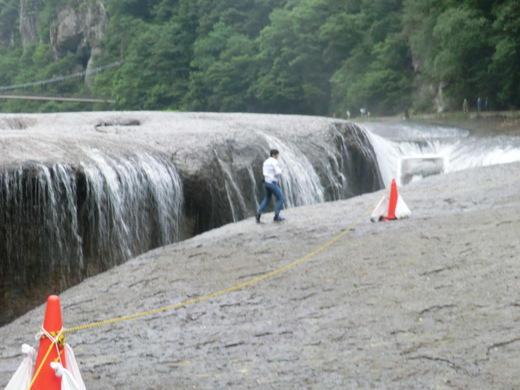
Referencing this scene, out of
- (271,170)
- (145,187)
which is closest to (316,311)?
(271,170)

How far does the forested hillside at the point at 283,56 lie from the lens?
41.9 metres

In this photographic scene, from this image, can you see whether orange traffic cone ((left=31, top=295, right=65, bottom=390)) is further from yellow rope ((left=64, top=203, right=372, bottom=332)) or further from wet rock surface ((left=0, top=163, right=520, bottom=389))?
yellow rope ((left=64, top=203, right=372, bottom=332))

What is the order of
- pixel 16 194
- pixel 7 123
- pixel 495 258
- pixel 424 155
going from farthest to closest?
1. pixel 424 155
2. pixel 7 123
3. pixel 16 194
4. pixel 495 258

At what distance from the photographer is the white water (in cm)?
2530

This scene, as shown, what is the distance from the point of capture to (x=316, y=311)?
8.41 metres

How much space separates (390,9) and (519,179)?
4350 centimetres

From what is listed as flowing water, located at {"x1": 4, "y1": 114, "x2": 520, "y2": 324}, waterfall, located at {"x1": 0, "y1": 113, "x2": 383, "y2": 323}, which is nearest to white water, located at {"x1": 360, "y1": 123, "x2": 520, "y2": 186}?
flowing water, located at {"x1": 4, "y1": 114, "x2": 520, "y2": 324}

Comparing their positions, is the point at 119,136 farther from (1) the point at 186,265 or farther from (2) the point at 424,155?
(2) the point at 424,155

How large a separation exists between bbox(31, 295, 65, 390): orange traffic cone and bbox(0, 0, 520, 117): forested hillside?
35881mm

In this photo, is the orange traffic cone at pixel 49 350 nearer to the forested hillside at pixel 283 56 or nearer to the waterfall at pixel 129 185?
the waterfall at pixel 129 185

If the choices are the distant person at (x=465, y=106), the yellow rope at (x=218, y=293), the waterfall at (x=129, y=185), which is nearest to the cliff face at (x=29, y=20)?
the distant person at (x=465, y=106)

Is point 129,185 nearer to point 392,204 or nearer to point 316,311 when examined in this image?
point 392,204

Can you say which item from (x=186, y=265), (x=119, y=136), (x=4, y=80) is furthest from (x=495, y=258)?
(x=4, y=80)

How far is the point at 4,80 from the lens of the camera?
334 feet
